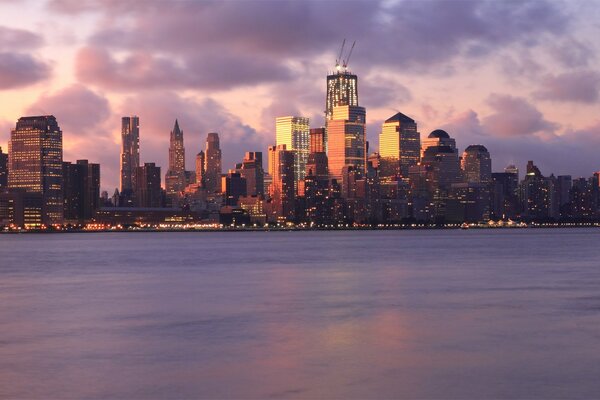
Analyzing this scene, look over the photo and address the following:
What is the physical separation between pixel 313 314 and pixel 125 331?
1052 centimetres

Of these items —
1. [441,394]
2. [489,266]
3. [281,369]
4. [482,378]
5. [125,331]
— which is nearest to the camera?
[441,394]

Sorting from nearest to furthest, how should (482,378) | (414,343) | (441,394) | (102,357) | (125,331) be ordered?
(441,394) → (482,378) → (102,357) → (414,343) → (125,331)

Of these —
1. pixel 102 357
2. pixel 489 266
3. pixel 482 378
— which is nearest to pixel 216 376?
pixel 102 357

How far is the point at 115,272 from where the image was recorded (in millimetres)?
86750

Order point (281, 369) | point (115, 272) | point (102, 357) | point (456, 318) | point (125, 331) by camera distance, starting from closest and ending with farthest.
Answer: point (281, 369) → point (102, 357) → point (125, 331) → point (456, 318) → point (115, 272)

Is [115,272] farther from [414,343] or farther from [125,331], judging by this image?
[414,343]

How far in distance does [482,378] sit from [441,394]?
2.75 m

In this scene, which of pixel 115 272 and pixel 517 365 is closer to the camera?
pixel 517 365

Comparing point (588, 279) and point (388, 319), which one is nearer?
point (388, 319)

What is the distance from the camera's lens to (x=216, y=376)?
28469 millimetres

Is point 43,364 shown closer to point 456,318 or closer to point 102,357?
point 102,357

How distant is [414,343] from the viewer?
35406 millimetres

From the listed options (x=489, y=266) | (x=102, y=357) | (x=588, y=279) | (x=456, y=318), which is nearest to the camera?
(x=102, y=357)

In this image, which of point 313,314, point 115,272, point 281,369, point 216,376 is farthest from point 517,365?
point 115,272
